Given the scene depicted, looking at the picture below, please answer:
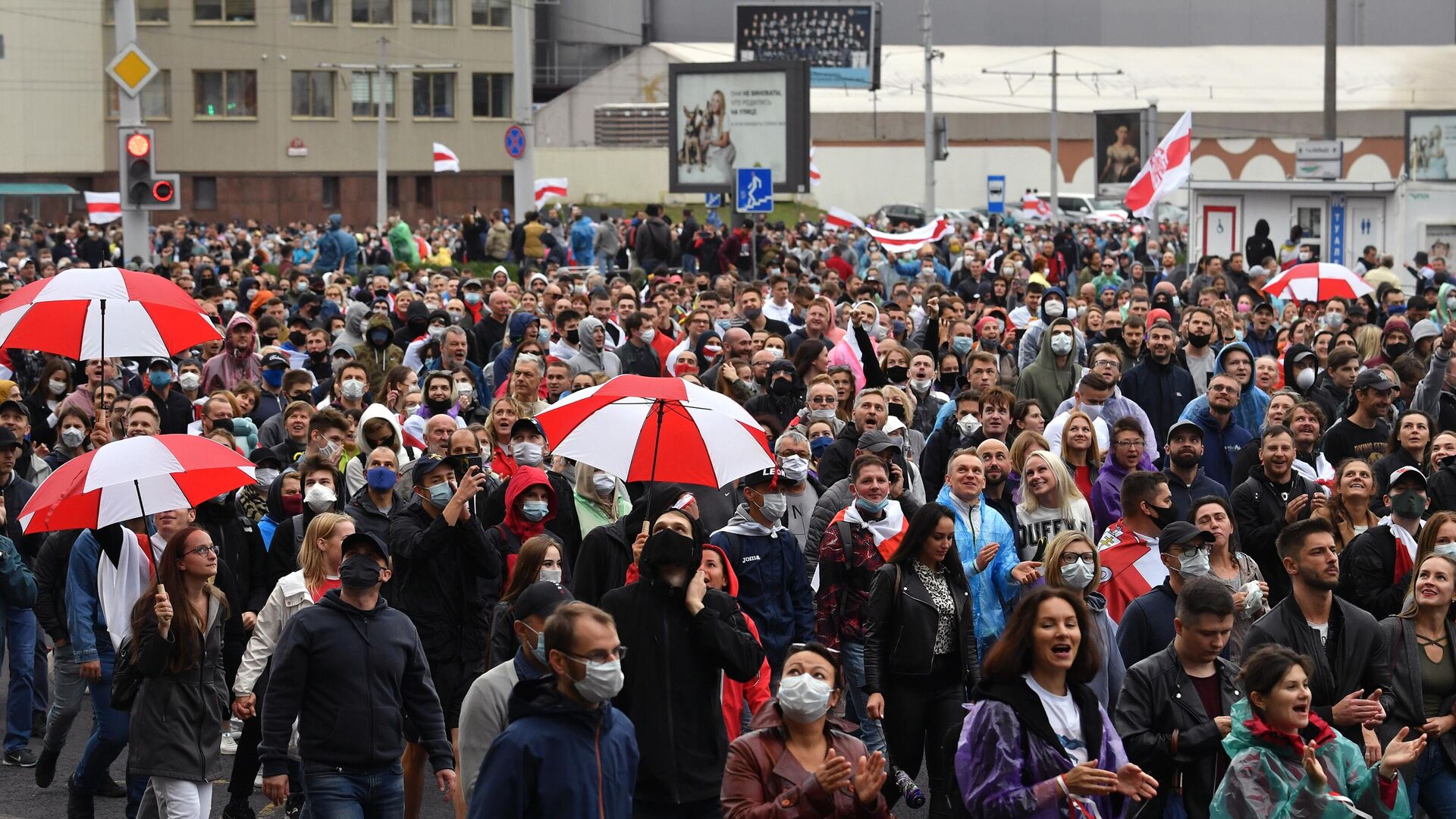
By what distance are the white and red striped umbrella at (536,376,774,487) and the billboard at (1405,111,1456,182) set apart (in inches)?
1058

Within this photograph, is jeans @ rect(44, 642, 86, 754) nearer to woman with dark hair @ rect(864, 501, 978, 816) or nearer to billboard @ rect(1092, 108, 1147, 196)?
woman with dark hair @ rect(864, 501, 978, 816)

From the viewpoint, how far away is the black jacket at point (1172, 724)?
20.5 feet

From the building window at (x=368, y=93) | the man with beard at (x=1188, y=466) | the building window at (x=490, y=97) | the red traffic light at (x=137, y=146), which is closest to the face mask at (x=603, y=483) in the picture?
the man with beard at (x=1188, y=466)

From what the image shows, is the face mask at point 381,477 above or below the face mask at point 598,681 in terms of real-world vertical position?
above

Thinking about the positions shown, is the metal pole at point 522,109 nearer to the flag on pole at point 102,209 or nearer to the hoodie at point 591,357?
the flag on pole at point 102,209

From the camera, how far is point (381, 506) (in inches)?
354

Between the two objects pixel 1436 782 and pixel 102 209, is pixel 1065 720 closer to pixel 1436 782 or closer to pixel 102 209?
pixel 1436 782

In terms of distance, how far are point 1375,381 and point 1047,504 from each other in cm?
300

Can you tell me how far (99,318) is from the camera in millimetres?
10875

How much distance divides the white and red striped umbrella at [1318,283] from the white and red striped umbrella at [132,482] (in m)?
13.5

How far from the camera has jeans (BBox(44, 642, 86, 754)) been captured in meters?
8.99

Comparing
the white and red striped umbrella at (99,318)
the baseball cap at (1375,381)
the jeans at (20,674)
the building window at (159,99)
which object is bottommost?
the jeans at (20,674)

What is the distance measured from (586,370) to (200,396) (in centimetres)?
311

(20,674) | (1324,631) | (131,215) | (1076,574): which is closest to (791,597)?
(1076,574)
